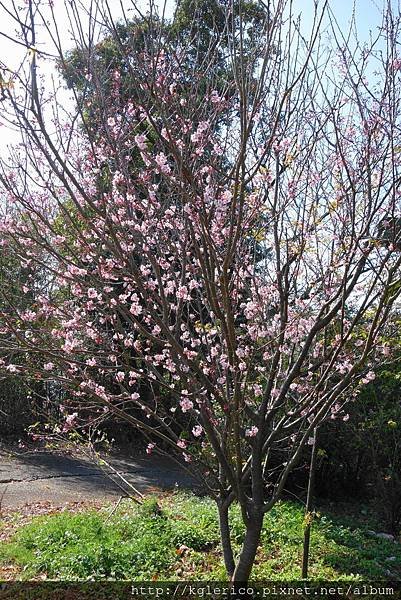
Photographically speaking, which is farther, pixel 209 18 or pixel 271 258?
pixel 209 18

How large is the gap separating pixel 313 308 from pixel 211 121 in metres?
1.34

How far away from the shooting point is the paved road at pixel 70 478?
258 inches

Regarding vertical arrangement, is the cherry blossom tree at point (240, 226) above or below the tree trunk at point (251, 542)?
above

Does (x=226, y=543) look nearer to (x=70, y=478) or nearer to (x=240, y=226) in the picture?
(x=240, y=226)

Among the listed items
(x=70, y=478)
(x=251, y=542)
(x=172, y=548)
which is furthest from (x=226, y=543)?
(x=70, y=478)

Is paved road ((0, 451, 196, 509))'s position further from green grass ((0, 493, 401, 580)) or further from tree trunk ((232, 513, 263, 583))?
tree trunk ((232, 513, 263, 583))

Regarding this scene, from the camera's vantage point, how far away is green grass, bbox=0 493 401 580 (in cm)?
385

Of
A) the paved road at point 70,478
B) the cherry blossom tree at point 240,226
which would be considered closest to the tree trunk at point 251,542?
the cherry blossom tree at point 240,226

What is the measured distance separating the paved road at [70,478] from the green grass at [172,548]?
1.11 metres

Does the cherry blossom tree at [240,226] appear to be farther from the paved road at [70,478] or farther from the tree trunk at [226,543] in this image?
the paved road at [70,478]

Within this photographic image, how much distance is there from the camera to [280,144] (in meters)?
3.21

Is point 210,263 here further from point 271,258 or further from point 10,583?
point 10,583

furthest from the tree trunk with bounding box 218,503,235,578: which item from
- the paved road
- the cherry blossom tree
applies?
the paved road

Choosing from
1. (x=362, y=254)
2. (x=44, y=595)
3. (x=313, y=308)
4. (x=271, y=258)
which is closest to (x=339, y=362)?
(x=313, y=308)
